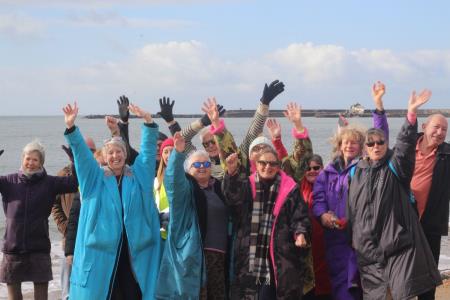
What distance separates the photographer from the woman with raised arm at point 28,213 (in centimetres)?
697

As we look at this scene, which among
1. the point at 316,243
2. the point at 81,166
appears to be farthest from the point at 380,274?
the point at 81,166

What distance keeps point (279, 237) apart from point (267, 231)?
4.8 inches

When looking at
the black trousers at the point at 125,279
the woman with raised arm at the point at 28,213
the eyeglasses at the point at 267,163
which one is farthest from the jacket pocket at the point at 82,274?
the eyeglasses at the point at 267,163

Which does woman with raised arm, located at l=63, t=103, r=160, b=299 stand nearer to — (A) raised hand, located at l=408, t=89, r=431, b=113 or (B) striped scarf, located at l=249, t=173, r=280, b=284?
(B) striped scarf, located at l=249, t=173, r=280, b=284

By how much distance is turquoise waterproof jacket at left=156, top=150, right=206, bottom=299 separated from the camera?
5.81 m

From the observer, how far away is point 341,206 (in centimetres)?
624

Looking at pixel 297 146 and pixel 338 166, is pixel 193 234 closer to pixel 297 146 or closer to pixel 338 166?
pixel 297 146

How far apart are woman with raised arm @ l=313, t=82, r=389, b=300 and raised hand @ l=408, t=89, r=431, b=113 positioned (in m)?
0.37

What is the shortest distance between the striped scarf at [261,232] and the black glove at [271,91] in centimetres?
153

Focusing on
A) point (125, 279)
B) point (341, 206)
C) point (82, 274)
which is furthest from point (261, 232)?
point (82, 274)

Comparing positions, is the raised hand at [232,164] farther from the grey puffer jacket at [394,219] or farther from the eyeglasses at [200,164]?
the grey puffer jacket at [394,219]

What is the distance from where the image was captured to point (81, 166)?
591 cm

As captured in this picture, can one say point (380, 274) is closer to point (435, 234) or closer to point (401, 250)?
point (401, 250)

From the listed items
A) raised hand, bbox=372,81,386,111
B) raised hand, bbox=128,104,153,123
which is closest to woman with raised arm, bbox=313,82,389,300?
raised hand, bbox=372,81,386,111
